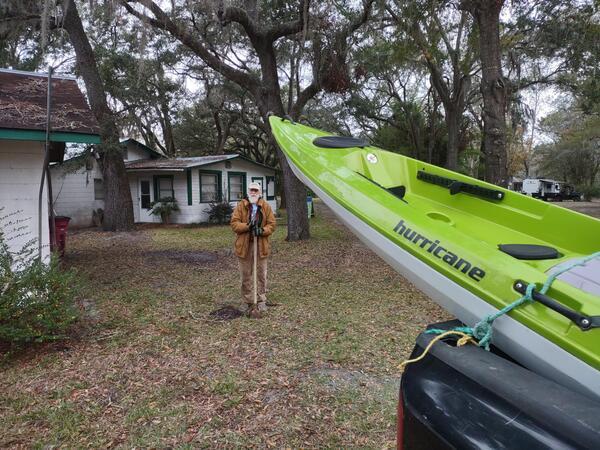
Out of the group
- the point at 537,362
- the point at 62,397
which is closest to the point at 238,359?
the point at 62,397

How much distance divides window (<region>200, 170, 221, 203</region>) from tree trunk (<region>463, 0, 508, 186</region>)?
1370 cm

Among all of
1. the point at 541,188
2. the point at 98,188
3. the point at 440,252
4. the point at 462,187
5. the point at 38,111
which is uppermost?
the point at 38,111

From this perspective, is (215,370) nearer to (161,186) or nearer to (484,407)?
(484,407)

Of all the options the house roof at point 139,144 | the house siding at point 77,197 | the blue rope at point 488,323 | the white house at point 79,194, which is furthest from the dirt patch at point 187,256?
the house roof at point 139,144

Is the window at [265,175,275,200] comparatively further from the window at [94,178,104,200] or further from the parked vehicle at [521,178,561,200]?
the parked vehicle at [521,178,561,200]

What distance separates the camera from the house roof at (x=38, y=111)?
16.9ft

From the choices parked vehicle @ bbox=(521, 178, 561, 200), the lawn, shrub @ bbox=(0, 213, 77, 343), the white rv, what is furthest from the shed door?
parked vehicle @ bbox=(521, 178, 561, 200)

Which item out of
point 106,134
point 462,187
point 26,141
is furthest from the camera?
point 106,134

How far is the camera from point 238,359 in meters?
4.27

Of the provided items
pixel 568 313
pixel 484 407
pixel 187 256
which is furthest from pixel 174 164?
pixel 484 407

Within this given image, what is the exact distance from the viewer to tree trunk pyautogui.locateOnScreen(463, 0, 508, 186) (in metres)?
7.04

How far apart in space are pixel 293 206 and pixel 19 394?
9234 millimetres

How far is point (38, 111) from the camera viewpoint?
18.4 ft

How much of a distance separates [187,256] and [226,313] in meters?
5.11
